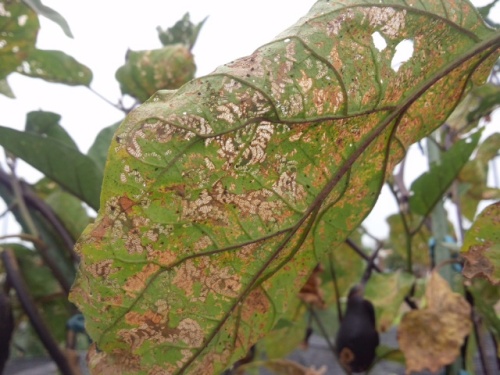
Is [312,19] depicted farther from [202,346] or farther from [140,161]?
[202,346]

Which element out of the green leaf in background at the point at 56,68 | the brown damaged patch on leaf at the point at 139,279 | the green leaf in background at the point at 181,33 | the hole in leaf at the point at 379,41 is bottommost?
the brown damaged patch on leaf at the point at 139,279

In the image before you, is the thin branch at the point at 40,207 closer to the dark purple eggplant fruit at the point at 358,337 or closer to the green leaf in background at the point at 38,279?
the green leaf in background at the point at 38,279

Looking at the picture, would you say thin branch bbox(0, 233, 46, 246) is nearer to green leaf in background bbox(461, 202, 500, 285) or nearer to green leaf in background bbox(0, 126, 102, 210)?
green leaf in background bbox(0, 126, 102, 210)

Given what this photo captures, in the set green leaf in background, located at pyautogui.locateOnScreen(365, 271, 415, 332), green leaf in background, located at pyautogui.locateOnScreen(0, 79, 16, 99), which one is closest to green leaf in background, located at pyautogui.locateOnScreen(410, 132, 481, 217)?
green leaf in background, located at pyautogui.locateOnScreen(365, 271, 415, 332)

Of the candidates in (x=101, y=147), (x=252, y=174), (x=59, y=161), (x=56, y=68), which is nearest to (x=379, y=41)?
(x=252, y=174)

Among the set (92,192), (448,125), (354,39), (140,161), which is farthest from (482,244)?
(448,125)

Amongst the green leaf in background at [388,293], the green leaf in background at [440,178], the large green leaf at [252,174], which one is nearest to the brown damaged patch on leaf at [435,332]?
the green leaf in background at [388,293]
